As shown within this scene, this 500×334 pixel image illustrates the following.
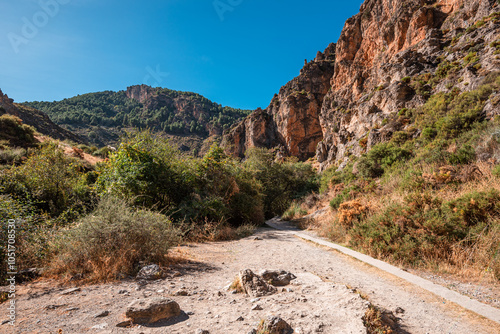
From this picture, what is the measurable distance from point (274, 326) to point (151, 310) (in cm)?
134

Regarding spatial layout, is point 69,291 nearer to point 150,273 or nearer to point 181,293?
point 150,273

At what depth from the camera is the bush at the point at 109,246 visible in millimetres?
3699

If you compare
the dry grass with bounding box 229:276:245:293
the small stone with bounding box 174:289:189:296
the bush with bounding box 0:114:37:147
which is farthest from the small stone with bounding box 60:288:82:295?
the bush with bounding box 0:114:37:147

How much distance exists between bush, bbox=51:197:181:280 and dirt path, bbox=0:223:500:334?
0.34 meters

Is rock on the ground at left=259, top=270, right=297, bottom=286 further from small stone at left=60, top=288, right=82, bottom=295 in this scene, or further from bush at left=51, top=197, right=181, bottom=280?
small stone at left=60, top=288, right=82, bottom=295

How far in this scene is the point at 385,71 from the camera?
29.5m

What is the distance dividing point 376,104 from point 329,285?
28.4 metres

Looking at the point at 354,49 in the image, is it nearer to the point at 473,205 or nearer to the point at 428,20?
the point at 428,20

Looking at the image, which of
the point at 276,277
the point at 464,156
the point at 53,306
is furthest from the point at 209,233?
the point at 464,156

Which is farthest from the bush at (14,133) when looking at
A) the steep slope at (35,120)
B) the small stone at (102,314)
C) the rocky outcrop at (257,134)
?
the rocky outcrop at (257,134)

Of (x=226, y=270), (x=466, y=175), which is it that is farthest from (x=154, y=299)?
(x=466, y=175)

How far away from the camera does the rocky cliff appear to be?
773 inches

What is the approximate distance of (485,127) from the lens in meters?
11.0

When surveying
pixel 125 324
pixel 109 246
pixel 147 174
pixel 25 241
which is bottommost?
pixel 125 324
